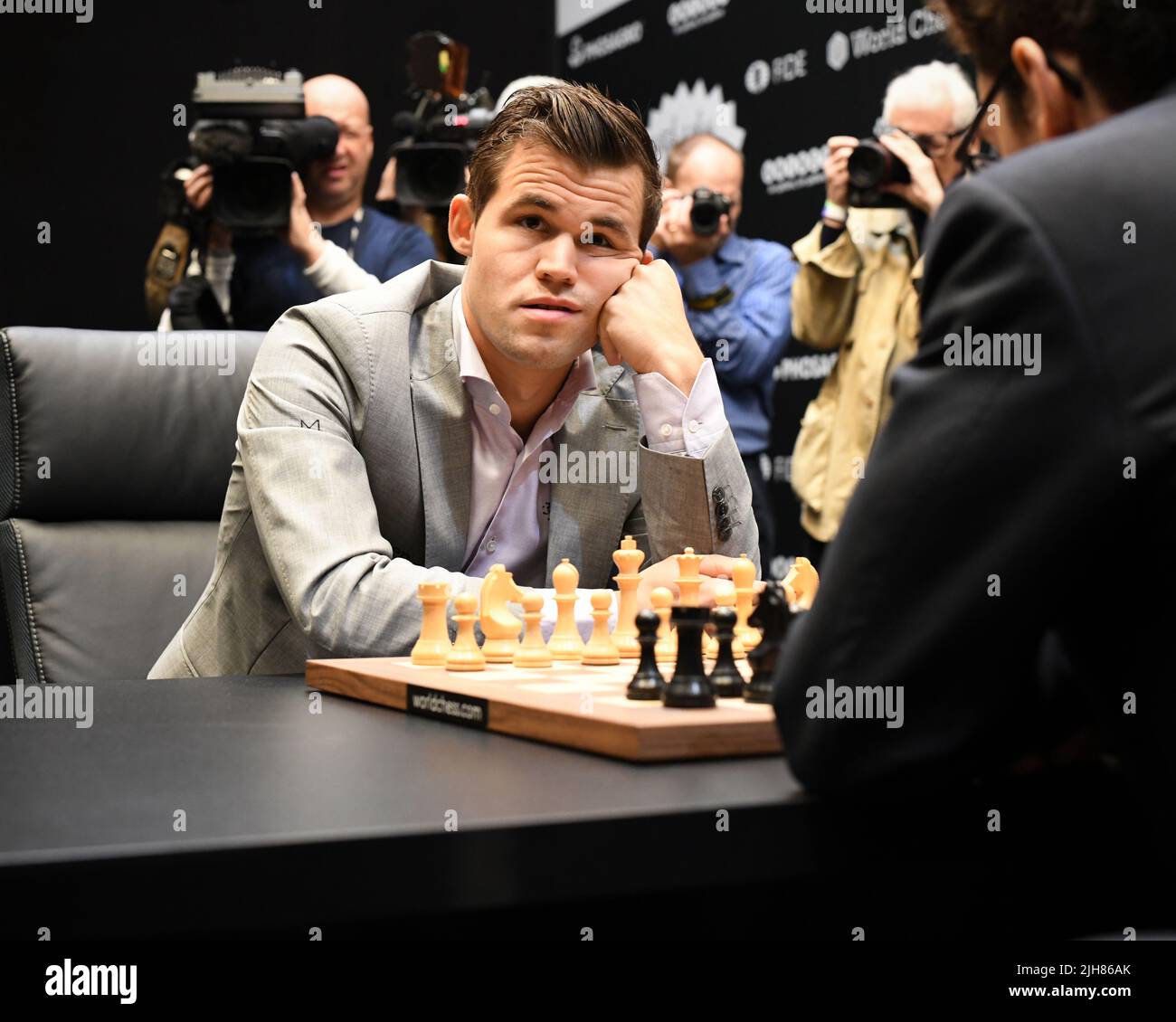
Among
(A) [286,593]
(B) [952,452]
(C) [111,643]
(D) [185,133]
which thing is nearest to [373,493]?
(A) [286,593]

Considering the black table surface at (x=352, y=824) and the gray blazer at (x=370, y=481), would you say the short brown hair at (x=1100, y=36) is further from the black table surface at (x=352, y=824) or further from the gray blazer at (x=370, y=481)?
the gray blazer at (x=370, y=481)

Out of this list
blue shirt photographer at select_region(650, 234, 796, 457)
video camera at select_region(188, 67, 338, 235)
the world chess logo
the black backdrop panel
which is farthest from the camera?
the world chess logo

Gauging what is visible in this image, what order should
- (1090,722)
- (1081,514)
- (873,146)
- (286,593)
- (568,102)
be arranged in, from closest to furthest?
(1081,514), (1090,722), (286,593), (568,102), (873,146)

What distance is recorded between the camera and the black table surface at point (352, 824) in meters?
0.63

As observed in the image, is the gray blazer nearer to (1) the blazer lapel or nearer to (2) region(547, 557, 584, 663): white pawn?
(1) the blazer lapel

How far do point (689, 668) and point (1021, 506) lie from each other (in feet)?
1.18

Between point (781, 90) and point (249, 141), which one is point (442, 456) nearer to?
point (249, 141)

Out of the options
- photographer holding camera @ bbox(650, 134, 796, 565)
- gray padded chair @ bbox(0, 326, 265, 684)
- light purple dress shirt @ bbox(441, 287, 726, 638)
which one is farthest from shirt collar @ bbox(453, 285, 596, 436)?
photographer holding camera @ bbox(650, 134, 796, 565)

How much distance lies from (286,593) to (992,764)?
3.07 ft

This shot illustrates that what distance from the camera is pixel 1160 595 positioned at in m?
0.70

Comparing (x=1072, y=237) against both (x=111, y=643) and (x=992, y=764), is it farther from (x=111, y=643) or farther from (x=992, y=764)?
(x=111, y=643)

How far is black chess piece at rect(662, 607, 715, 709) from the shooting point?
3.19 feet

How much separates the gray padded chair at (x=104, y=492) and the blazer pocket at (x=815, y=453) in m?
2.11

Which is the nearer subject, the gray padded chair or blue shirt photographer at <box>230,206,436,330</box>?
the gray padded chair
